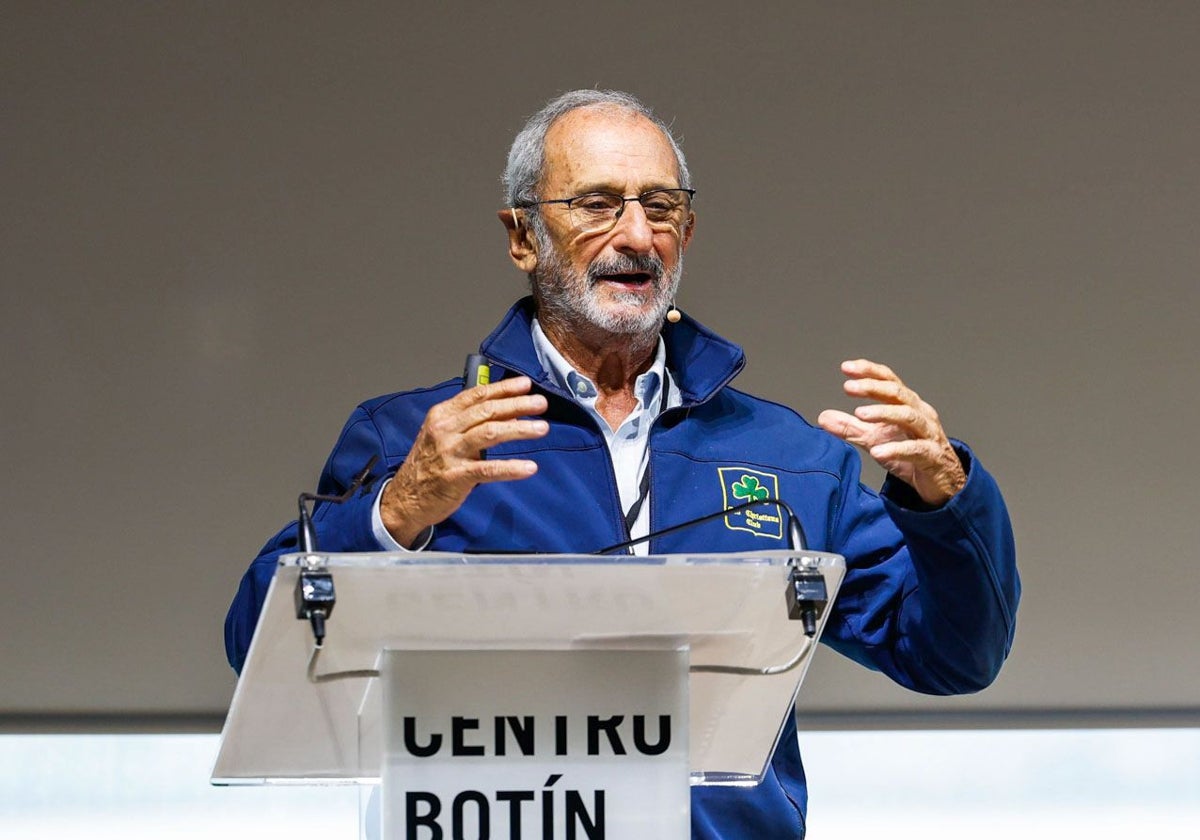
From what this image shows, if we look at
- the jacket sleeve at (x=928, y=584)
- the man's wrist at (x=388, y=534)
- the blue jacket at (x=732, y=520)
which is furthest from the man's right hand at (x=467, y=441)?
the jacket sleeve at (x=928, y=584)

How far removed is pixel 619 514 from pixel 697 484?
0.38 ft

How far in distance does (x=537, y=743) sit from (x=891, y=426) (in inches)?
20.0

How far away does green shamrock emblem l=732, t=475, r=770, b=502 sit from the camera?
7.00ft

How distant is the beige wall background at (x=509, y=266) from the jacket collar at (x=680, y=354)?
121 cm

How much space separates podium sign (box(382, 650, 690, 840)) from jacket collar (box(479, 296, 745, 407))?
75 centimetres

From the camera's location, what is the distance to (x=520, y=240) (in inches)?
93.3

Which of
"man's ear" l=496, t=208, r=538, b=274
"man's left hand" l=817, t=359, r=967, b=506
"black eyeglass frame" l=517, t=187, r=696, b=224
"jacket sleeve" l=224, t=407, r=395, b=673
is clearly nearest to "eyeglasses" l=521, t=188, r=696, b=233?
"black eyeglass frame" l=517, t=187, r=696, b=224

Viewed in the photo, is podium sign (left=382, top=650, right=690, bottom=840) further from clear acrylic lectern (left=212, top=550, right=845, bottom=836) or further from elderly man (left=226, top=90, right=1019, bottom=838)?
elderly man (left=226, top=90, right=1019, bottom=838)

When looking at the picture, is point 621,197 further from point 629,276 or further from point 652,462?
point 652,462

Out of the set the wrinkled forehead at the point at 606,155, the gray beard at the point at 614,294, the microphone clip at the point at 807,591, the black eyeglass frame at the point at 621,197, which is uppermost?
the wrinkled forehead at the point at 606,155

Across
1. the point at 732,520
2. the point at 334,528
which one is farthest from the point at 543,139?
the point at 334,528

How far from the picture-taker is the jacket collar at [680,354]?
7.09 feet

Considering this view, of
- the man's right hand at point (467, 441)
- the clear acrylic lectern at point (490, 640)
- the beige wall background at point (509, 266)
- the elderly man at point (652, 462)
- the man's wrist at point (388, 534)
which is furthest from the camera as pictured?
the beige wall background at point (509, 266)

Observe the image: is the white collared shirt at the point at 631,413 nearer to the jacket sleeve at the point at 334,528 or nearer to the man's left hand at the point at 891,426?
the jacket sleeve at the point at 334,528
